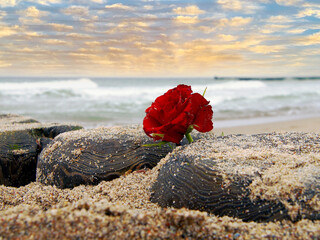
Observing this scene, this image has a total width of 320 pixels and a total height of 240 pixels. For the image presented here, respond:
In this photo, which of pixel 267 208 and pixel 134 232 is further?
pixel 267 208

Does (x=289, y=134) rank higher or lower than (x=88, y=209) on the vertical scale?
higher

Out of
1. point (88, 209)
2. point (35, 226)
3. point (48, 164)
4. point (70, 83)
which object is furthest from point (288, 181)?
point (70, 83)

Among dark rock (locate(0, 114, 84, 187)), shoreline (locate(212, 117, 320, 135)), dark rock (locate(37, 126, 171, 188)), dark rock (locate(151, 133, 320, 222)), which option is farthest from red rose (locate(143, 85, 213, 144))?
shoreline (locate(212, 117, 320, 135))

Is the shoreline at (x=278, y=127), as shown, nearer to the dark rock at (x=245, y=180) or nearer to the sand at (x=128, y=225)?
the dark rock at (x=245, y=180)

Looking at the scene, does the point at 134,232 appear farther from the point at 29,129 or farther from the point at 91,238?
the point at 29,129

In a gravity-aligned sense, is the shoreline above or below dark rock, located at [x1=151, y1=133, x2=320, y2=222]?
below

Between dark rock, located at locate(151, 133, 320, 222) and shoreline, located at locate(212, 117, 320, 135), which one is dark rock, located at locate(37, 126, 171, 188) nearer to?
dark rock, located at locate(151, 133, 320, 222)
